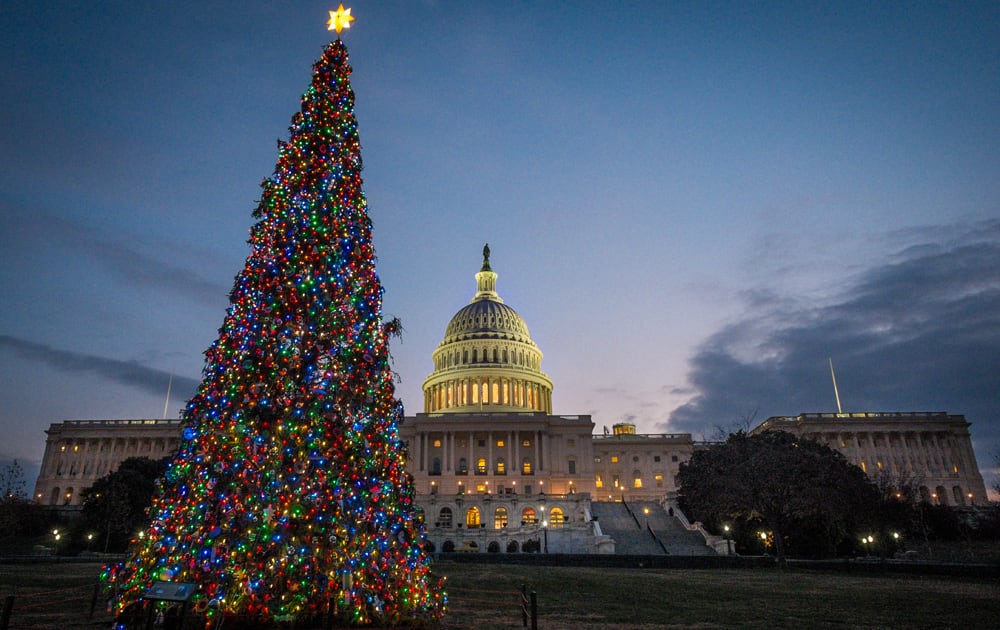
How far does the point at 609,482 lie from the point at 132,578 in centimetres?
9923

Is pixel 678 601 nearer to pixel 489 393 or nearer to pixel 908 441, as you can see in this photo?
pixel 489 393

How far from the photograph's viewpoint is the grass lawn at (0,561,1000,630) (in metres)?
16.2

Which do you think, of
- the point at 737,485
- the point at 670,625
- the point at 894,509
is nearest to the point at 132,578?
the point at 670,625

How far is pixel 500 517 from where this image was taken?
7556 cm

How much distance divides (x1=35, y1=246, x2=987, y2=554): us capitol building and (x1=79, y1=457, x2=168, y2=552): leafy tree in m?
30.7

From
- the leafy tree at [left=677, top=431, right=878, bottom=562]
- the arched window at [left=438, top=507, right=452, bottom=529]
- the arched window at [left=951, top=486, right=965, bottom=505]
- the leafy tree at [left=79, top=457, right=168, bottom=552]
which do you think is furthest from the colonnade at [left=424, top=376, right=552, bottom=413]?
the arched window at [left=951, top=486, right=965, bottom=505]

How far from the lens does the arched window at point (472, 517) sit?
7500 centimetres

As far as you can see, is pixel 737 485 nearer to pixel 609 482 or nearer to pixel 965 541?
pixel 965 541

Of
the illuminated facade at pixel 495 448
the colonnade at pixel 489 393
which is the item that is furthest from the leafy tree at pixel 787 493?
the colonnade at pixel 489 393

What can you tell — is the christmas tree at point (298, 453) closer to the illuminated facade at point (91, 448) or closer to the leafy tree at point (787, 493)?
the leafy tree at point (787, 493)

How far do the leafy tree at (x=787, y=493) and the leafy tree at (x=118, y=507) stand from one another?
51.0 m

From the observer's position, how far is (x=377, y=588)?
13.8 meters

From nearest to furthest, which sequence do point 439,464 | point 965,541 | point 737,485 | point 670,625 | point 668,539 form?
point 670,625 < point 737,485 < point 668,539 < point 965,541 < point 439,464

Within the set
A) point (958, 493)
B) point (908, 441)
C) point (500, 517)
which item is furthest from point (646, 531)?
point (958, 493)
